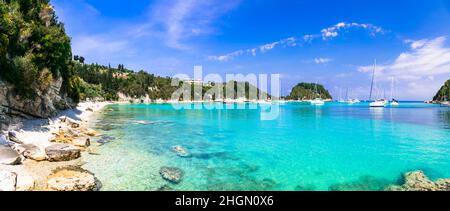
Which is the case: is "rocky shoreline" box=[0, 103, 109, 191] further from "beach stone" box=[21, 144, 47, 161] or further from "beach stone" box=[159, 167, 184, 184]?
"beach stone" box=[159, 167, 184, 184]

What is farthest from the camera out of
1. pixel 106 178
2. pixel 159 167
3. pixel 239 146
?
pixel 239 146

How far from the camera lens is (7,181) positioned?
11.5 metres

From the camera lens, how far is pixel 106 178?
14172 millimetres

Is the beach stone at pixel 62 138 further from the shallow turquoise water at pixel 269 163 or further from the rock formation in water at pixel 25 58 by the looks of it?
the rock formation in water at pixel 25 58

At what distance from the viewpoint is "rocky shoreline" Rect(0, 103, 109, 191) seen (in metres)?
11.8

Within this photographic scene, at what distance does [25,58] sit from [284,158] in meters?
26.9

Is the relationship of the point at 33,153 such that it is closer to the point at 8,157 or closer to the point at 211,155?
the point at 8,157

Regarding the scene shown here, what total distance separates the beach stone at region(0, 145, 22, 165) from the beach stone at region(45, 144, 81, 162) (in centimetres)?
156

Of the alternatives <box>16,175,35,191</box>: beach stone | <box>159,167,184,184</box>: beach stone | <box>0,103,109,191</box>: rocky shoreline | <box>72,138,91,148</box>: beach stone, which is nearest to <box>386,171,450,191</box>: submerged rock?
<box>159,167,184,184</box>: beach stone

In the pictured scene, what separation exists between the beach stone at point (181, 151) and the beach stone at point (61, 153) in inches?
284

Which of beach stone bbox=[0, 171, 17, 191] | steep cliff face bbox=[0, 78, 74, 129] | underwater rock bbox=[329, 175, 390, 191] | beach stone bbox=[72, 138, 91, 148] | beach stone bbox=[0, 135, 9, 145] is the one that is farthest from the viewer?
steep cliff face bbox=[0, 78, 74, 129]
